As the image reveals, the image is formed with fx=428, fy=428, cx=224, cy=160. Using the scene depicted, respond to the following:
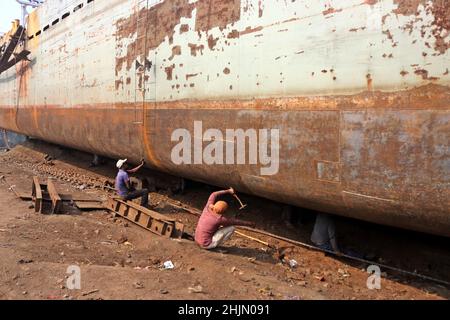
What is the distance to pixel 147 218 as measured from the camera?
655 cm

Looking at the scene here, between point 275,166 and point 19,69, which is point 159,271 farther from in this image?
point 19,69

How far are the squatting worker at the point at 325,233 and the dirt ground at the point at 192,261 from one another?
0.46 feet

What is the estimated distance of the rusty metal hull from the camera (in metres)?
3.79

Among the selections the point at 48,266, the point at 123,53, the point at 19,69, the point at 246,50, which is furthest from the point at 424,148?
the point at 19,69

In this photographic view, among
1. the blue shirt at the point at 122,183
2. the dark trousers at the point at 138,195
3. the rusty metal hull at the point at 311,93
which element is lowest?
the dark trousers at the point at 138,195

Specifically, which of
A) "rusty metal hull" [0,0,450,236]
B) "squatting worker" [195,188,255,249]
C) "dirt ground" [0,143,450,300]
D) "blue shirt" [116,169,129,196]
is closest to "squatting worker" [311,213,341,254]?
"dirt ground" [0,143,450,300]

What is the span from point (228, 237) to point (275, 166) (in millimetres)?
1336

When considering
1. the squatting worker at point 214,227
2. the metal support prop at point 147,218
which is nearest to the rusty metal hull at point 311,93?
the squatting worker at point 214,227

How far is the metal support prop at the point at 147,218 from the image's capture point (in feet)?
20.0

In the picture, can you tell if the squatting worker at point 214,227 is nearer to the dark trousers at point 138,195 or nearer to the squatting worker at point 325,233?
the squatting worker at point 325,233

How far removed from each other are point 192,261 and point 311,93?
7.93 feet

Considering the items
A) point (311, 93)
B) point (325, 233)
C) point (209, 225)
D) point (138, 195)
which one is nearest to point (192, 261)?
point (209, 225)

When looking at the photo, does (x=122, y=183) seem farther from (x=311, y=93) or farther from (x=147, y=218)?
(x=311, y=93)

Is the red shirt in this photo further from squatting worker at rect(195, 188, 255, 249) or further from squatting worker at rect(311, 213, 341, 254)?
squatting worker at rect(311, 213, 341, 254)
